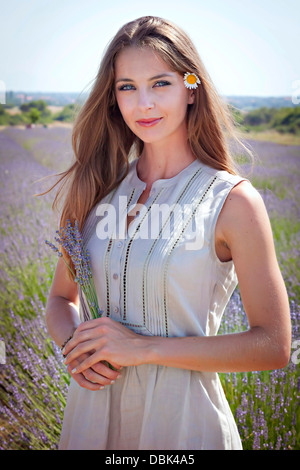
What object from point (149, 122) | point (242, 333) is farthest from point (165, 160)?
point (242, 333)

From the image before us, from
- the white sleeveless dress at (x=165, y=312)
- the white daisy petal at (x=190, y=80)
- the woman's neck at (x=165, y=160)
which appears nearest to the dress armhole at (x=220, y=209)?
the white sleeveless dress at (x=165, y=312)

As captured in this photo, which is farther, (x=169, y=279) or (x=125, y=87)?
(x=125, y=87)

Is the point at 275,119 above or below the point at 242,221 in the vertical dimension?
above

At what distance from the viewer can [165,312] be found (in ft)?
4.48

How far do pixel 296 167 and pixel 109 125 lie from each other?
80.1 inches

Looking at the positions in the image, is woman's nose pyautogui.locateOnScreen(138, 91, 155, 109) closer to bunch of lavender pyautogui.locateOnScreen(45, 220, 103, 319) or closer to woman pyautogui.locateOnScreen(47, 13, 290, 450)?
woman pyautogui.locateOnScreen(47, 13, 290, 450)

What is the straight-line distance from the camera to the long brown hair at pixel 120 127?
1.50 m

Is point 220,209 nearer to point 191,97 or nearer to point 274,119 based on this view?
point 191,97

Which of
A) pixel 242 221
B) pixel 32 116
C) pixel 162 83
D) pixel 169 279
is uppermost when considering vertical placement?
pixel 32 116

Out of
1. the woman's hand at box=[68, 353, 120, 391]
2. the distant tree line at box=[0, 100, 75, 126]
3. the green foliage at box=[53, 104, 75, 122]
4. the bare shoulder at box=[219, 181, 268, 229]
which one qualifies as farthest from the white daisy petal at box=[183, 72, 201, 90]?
the distant tree line at box=[0, 100, 75, 126]

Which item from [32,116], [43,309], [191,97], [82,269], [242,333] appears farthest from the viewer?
[32,116]

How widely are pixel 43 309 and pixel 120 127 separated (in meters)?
1.25

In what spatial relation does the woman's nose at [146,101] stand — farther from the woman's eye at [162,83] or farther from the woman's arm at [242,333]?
the woman's arm at [242,333]

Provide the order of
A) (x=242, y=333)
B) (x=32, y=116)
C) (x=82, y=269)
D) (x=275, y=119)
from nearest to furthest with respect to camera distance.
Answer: (x=242, y=333) < (x=82, y=269) < (x=275, y=119) < (x=32, y=116)
